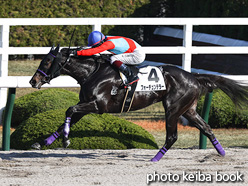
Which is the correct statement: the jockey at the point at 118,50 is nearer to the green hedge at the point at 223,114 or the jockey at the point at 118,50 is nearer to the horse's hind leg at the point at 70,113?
the horse's hind leg at the point at 70,113

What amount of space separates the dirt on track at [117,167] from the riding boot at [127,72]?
891 mm

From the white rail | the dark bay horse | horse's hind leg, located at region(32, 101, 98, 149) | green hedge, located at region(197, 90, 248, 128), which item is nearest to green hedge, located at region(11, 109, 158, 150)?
the white rail

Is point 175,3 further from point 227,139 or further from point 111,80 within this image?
point 111,80

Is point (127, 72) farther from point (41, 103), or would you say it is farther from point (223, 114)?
point (223, 114)

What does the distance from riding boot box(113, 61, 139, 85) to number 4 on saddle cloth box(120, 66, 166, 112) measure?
0.05 meters

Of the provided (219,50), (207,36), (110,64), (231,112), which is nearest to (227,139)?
(231,112)

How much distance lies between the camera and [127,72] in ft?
21.9

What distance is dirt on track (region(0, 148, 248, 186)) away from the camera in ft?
18.6

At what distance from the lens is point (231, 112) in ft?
29.6

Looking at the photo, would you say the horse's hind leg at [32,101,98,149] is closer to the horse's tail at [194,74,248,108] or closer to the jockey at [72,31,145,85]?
the jockey at [72,31,145,85]

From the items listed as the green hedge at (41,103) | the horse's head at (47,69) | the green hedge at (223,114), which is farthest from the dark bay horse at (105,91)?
the green hedge at (223,114)

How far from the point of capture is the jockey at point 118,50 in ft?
21.7

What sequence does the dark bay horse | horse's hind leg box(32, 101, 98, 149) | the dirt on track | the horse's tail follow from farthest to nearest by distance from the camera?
the horse's tail → the dark bay horse → horse's hind leg box(32, 101, 98, 149) → the dirt on track

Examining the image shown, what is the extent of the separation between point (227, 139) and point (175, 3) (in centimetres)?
741
